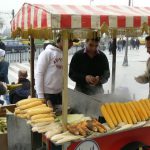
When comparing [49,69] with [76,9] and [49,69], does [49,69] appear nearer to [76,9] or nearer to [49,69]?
[49,69]

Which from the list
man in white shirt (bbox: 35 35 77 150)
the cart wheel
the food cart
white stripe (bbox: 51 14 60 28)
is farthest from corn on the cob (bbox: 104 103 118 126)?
white stripe (bbox: 51 14 60 28)

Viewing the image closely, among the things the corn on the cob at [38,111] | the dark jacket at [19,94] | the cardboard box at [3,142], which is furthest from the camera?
the dark jacket at [19,94]

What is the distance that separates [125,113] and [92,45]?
1.31 m

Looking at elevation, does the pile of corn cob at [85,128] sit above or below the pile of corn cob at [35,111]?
below

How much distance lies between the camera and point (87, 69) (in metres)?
4.65

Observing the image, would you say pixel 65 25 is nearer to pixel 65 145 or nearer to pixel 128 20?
pixel 128 20

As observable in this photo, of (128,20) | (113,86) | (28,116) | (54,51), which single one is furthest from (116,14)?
(113,86)

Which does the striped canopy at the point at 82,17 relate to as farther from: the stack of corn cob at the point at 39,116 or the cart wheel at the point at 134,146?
the cart wheel at the point at 134,146

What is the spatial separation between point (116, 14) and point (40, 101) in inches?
59.4

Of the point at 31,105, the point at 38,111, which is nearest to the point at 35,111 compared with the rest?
the point at 38,111

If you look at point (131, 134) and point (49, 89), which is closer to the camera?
point (131, 134)

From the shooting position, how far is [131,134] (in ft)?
11.1

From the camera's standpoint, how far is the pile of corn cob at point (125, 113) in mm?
3341

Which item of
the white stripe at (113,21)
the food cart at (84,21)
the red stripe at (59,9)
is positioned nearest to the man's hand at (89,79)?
the food cart at (84,21)
